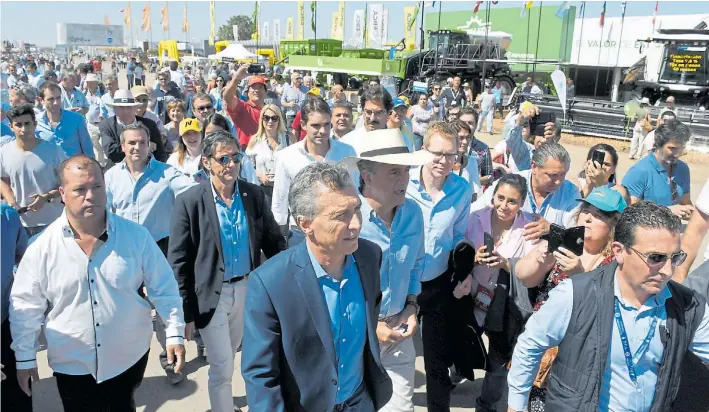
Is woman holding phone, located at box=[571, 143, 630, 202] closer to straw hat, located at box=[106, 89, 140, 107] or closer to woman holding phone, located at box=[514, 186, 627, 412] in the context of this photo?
woman holding phone, located at box=[514, 186, 627, 412]

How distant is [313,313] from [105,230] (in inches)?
50.3

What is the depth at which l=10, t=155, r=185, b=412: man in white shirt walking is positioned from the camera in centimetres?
250

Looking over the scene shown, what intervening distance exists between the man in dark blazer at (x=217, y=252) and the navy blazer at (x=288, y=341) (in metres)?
1.23

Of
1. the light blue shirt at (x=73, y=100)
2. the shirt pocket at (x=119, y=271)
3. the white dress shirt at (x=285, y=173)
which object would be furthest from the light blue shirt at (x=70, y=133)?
the light blue shirt at (x=73, y=100)

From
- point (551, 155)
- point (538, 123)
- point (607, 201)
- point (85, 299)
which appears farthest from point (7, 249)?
point (538, 123)

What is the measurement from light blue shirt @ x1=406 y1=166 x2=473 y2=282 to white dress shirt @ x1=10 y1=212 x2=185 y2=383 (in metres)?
1.60

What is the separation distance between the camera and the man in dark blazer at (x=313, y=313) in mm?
1952

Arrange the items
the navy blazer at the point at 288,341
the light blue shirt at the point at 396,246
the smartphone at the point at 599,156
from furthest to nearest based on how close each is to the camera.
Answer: the smartphone at the point at 599,156, the light blue shirt at the point at 396,246, the navy blazer at the point at 288,341

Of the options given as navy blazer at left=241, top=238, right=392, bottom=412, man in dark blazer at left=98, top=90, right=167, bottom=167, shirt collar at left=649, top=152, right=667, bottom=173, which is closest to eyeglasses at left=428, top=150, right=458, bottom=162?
navy blazer at left=241, top=238, right=392, bottom=412

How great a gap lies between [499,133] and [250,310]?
1722cm

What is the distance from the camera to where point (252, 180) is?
4484 mm

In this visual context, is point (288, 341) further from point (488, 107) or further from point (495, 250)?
point (488, 107)

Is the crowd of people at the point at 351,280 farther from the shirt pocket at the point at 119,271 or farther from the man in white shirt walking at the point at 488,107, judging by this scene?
the man in white shirt walking at the point at 488,107

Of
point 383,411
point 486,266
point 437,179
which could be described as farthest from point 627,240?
point 383,411
